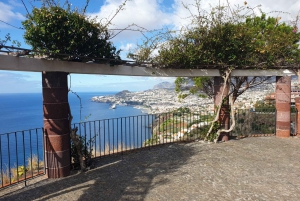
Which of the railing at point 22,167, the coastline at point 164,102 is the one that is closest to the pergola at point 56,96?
the railing at point 22,167

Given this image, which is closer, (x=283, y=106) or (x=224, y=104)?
(x=224, y=104)

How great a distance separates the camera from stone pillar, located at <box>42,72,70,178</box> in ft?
15.6

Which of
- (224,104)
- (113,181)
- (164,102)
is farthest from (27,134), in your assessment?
(113,181)

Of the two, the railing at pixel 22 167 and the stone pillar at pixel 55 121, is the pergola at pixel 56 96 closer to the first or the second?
the stone pillar at pixel 55 121

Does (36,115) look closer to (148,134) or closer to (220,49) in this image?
(148,134)

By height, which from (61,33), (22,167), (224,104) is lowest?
(22,167)

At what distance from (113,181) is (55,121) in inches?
68.7

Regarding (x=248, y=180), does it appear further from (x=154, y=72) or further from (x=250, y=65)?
(x=250, y=65)

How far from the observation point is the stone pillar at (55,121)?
4.76 metres

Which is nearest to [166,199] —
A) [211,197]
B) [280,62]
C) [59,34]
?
[211,197]

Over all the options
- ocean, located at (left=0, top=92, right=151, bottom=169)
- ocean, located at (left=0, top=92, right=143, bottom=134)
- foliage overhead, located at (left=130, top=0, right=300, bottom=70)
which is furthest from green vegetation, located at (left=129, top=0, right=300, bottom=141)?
ocean, located at (left=0, top=92, right=143, bottom=134)

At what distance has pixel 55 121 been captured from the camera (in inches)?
191

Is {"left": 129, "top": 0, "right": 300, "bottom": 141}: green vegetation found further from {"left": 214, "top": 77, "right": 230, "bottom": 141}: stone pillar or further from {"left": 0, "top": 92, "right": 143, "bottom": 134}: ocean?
{"left": 0, "top": 92, "right": 143, "bottom": 134}: ocean

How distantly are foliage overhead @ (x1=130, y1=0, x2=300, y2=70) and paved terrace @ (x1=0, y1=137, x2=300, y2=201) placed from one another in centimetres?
270
